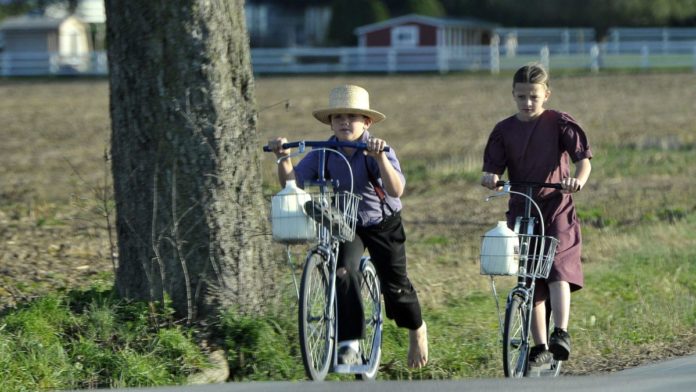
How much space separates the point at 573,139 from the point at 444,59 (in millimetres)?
49230

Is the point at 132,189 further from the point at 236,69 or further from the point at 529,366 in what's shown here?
the point at 529,366

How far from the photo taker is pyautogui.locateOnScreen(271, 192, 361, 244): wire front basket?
19.9 feet

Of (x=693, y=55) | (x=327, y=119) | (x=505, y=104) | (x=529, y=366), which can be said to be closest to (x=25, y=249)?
(x=327, y=119)

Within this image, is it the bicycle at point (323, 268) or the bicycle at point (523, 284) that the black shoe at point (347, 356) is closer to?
the bicycle at point (323, 268)

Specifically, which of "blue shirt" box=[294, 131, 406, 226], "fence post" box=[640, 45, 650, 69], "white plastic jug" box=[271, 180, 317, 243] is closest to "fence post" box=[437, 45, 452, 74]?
"fence post" box=[640, 45, 650, 69]

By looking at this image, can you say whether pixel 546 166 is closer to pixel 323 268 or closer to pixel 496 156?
pixel 496 156

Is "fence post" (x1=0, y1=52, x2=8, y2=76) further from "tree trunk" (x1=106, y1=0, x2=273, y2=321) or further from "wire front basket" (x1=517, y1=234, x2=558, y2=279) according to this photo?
"wire front basket" (x1=517, y1=234, x2=558, y2=279)

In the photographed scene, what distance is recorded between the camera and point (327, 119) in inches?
273

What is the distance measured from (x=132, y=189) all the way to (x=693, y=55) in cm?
4872

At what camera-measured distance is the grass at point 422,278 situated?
6.83 m

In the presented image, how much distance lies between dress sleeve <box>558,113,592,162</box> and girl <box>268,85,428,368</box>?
0.98 m

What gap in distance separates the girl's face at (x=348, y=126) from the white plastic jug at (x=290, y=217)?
2.40 ft

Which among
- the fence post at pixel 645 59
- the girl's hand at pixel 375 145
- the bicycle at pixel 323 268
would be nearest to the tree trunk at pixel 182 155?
the bicycle at pixel 323 268

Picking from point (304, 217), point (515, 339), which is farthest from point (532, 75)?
point (304, 217)
